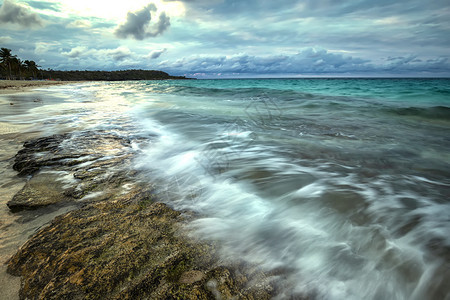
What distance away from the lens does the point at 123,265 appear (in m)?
1.43

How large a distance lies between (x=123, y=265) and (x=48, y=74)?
502 ft

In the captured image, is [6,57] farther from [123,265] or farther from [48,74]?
[123,265]

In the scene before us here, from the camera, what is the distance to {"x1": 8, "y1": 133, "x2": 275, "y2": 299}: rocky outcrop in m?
1.29

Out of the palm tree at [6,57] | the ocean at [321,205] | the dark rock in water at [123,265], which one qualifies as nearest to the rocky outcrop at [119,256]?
the dark rock in water at [123,265]

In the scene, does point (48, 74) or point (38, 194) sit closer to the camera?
point (38, 194)

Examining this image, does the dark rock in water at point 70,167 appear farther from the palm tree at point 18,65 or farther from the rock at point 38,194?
the palm tree at point 18,65

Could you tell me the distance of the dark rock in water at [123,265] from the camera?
1.28 metres

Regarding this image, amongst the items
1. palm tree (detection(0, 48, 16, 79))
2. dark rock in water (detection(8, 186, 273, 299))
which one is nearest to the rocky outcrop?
dark rock in water (detection(8, 186, 273, 299))

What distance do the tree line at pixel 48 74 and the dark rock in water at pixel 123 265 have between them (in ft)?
327

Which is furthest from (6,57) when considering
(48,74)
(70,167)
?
(70,167)

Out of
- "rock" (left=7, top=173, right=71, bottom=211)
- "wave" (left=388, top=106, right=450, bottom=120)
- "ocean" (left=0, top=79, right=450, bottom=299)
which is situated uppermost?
"wave" (left=388, top=106, right=450, bottom=120)

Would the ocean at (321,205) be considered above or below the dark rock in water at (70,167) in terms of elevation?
below

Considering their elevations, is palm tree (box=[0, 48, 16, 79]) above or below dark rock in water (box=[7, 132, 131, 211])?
above

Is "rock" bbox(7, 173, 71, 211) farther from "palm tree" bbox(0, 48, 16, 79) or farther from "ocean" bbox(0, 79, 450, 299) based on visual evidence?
"palm tree" bbox(0, 48, 16, 79)
